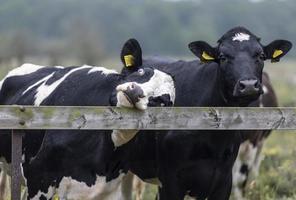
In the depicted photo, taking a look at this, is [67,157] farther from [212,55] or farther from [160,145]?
[212,55]

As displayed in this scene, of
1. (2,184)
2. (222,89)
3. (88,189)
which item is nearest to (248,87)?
(222,89)

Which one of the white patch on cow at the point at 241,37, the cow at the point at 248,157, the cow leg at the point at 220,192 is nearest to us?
the white patch on cow at the point at 241,37

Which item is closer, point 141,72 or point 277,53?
point 141,72

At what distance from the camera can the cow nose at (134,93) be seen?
21.0 ft

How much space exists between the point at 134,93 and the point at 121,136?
0.60 meters

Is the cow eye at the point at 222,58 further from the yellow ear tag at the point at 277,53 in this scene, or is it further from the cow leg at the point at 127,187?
the cow leg at the point at 127,187

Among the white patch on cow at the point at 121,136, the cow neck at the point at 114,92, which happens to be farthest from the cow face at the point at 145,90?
the white patch on cow at the point at 121,136

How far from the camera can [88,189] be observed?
697cm

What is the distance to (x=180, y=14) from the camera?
12469cm

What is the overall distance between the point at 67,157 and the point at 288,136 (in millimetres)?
13189

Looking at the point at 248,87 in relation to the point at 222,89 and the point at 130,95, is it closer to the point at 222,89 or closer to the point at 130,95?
the point at 222,89

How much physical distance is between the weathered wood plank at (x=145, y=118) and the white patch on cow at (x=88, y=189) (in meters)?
0.79

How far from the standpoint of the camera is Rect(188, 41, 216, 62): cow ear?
7551mm

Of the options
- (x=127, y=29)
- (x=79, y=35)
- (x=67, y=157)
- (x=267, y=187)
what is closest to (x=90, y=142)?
(x=67, y=157)
